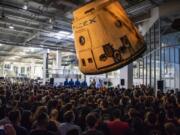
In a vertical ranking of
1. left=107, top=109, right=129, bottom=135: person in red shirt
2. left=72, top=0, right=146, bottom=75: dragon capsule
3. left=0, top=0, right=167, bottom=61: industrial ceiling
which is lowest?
left=107, top=109, right=129, bottom=135: person in red shirt

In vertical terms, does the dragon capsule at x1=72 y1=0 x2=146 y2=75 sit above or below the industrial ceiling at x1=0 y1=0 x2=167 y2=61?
below

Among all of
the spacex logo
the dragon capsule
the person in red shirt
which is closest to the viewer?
the dragon capsule

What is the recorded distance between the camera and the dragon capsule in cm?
277

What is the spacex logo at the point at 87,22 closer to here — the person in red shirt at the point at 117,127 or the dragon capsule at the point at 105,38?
the dragon capsule at the point at 105,38

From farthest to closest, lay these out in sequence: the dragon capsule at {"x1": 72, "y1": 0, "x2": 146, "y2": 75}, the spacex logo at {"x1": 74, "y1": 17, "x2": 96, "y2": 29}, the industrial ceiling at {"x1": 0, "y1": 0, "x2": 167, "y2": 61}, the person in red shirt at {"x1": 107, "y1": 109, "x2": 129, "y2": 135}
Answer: the industrial ceiling at {"x1": 0, "y1": 0, "x2": 167, "y2": 61} → the person in red shirt at {"x1": 107, "y1": 109, "x2": 129, "y2": 135} → the spacex logo at {"x1": 74, "y1": 17, "x2": 96, "y2": 29} → the dragon capsule at {"x1": 72, "y1": 0, "x2": 146, "y2": 75}

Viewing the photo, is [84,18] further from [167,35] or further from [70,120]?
[167,35]

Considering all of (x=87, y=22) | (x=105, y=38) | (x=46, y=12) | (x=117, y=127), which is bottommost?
(x=117, y=127)

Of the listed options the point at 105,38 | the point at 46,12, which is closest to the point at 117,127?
the point at 105,38

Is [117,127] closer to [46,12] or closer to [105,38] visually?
[105,38]

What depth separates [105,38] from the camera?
2.91 m

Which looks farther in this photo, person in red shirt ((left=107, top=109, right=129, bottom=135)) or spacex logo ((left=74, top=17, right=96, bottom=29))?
person in red shirt ((left=107, top=109, right=129, bottom=135))

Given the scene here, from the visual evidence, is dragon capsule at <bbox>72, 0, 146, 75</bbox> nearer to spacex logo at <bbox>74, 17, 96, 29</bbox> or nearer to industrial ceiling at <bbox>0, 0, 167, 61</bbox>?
spacex logo at <bbox>74, 17, 96, 29</bbox>

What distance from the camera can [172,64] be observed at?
49.0ft

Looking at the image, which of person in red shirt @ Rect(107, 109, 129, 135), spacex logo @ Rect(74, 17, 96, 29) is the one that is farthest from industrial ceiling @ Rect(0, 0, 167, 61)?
spacex logo @ Rect(74, 17, 96, 29)
